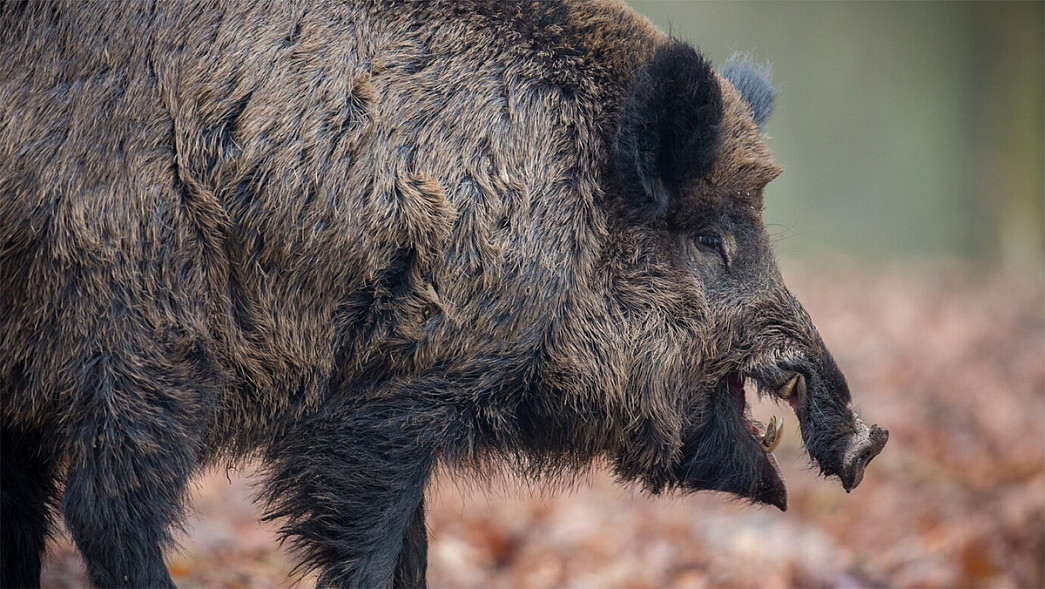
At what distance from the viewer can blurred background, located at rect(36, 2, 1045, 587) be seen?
589 centimetres

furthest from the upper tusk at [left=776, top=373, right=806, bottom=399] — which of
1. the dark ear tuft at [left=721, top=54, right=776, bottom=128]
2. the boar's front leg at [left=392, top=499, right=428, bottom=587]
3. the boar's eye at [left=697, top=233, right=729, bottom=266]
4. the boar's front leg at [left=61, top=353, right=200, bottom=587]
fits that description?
Answer: the boar's front leg at [left=61, top=353, right=200, bottom=587]

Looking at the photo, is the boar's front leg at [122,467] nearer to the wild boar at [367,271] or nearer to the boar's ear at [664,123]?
the wild boar at [367,271]

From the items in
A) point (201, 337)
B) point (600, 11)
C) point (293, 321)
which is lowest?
point (201, 337)

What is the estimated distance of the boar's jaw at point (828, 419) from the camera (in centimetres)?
415

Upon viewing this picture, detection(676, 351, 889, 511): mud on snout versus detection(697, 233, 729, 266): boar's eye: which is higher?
detection(697, 233, 729, 266): boar's eye

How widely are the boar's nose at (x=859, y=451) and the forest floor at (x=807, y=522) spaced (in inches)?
12.2

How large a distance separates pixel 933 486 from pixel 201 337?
210 inches

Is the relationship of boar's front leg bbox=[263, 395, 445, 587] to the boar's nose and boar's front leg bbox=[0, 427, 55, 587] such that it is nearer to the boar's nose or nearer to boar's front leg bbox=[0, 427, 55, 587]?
boar's front leg bbox=[0, 427, 55, 587]

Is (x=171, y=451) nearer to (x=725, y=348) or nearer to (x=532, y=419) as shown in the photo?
(x=532, y=419)

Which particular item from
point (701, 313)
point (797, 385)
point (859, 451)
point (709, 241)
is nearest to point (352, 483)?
point (701, 313)

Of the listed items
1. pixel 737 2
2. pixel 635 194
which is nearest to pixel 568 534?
pixel 635 194

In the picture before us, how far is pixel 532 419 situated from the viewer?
160 inches

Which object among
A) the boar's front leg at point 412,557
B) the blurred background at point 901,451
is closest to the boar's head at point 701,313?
the blurred background at point 901,451

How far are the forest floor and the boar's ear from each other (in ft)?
4.40
